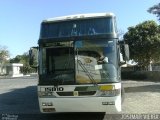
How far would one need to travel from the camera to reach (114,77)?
36.8ft

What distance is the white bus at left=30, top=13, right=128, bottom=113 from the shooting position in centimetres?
1120

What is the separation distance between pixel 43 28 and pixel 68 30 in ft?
2.83

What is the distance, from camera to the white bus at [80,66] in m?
11.2

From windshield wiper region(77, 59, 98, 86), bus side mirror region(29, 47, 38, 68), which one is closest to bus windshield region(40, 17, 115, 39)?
bus side mirror region(29, 47, 38, 68)

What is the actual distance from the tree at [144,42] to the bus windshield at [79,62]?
131 ft

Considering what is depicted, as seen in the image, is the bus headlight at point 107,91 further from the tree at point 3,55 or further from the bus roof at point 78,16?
the tree at point 3,55

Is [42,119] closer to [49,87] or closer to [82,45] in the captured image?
[49,87]

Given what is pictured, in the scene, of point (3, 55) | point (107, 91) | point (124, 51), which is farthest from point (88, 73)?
point (3, 55)

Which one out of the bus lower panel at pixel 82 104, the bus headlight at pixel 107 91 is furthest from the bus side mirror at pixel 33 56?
the bus headlight at pixel 107 91

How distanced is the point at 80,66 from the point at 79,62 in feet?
0.45

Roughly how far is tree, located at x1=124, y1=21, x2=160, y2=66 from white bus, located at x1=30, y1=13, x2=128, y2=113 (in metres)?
39.5

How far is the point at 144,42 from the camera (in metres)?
51.1

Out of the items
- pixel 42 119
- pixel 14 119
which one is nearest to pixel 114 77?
pixel 42 119

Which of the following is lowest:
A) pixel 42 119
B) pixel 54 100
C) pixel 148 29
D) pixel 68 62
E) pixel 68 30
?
pixel 42 119
